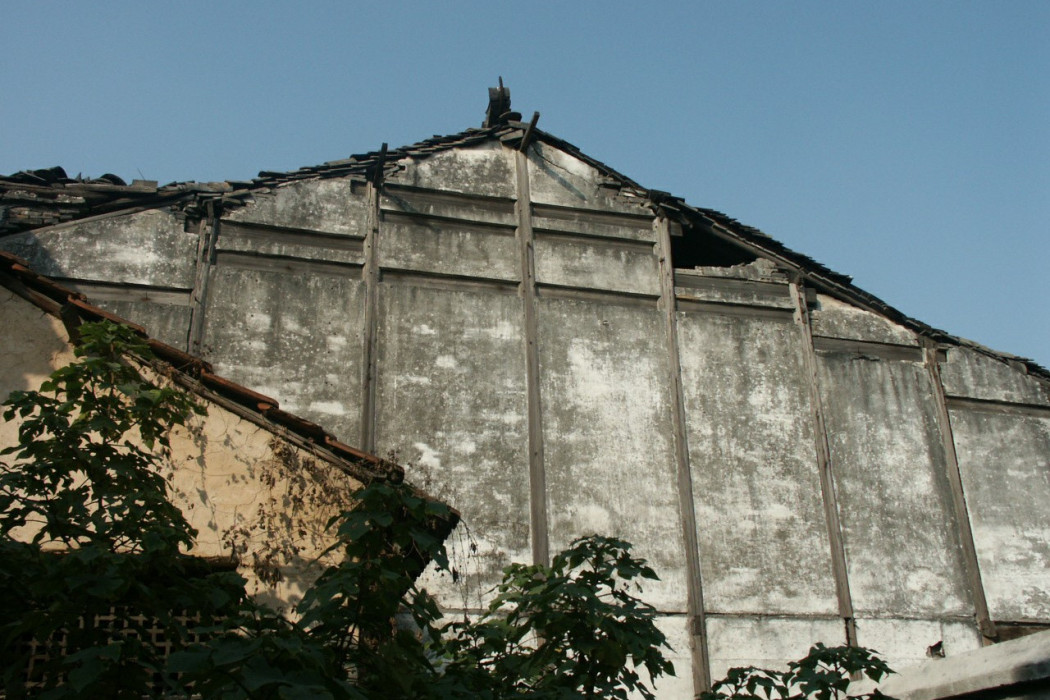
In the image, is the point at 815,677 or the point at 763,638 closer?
the point at 815,677

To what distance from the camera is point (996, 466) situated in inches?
592

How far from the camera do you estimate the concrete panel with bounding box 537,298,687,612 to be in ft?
43.0

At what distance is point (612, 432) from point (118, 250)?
6451mm

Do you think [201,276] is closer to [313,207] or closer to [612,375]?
[313,207]

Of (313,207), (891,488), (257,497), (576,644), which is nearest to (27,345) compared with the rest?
(257,497)

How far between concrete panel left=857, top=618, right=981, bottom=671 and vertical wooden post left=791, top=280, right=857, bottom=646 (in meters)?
0.24

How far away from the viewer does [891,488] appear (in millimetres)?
14398

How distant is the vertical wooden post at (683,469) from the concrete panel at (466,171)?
2.29 metres

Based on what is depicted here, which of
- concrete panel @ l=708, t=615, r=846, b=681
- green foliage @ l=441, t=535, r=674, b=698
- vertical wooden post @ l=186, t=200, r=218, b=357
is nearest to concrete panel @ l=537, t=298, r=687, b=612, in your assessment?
concrete panel @ l=708, t=615, r=846, b=681

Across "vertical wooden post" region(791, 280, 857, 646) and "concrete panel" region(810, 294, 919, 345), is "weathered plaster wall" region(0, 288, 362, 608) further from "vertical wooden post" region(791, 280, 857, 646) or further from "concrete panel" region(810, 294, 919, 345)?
"concrete panel" region(810, 294, 919, 345)

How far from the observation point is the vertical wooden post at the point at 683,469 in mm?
12703

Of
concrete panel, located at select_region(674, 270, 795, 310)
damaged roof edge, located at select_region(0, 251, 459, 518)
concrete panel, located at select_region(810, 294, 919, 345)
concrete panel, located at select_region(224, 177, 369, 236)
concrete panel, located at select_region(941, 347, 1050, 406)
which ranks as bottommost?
damaged roof edge, located at select_region(0, 251, 459, 518)

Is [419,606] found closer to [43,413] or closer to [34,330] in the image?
[43,413]

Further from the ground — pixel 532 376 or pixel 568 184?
pixel 568 184
